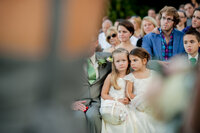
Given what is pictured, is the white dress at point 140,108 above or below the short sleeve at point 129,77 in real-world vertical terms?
below

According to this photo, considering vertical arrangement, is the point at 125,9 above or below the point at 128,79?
above

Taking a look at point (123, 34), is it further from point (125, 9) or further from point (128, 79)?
point (125, 9)

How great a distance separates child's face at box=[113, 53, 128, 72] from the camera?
3240mm

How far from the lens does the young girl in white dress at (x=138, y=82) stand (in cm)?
304

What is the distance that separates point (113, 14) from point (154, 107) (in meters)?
7.72

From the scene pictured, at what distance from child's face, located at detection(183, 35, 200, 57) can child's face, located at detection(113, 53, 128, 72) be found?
0.73 m

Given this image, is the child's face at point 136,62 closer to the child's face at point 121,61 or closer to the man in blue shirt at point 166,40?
the child's face at point 121,61

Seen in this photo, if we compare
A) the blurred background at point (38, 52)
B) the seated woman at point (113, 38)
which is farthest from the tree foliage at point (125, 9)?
the blurred background at point (38, 52)

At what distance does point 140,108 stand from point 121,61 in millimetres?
569

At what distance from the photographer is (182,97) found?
945mm

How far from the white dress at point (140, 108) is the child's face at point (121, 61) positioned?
111mm

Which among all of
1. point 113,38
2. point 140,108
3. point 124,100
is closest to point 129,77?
point 124,100

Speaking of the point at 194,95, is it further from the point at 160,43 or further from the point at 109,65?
the point at 160,43

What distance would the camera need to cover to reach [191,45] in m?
3.33
